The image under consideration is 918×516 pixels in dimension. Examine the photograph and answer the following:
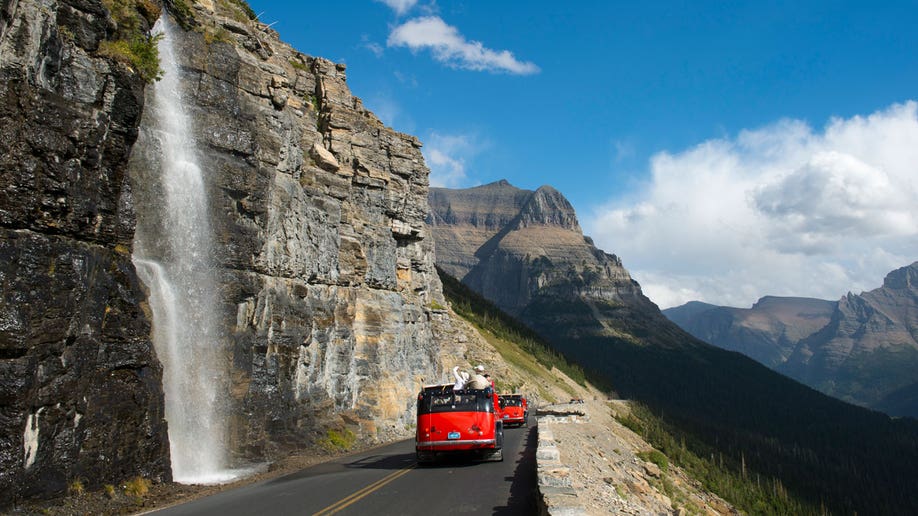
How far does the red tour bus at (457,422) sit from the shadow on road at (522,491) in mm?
1436

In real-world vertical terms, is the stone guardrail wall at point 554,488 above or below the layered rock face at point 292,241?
below

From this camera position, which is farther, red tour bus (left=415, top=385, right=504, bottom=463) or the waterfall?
the waterfall

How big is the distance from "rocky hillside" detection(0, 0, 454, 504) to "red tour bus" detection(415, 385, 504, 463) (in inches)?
318

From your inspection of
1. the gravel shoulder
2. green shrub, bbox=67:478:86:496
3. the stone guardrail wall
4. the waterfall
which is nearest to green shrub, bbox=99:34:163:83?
the waterfall

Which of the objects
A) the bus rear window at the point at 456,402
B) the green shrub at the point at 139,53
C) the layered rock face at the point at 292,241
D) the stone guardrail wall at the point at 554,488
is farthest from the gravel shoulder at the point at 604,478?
the green shrub at the point at 139,53

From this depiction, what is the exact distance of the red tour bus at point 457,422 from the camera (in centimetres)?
1905

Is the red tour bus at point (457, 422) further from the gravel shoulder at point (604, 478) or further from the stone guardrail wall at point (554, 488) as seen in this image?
the gravel shoulder at point (604, 478)

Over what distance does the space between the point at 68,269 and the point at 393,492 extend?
10434 millimetres

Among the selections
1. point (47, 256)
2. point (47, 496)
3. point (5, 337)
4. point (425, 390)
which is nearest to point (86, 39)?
point (47, 256)

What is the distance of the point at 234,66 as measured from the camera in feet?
94.0

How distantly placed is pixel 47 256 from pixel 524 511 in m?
13.4

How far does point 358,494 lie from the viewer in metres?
15.0

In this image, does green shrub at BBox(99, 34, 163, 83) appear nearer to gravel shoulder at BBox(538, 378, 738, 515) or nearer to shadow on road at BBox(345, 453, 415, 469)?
shadow on road at BBox(345, 453, 415, 469)

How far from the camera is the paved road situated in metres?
13.2
